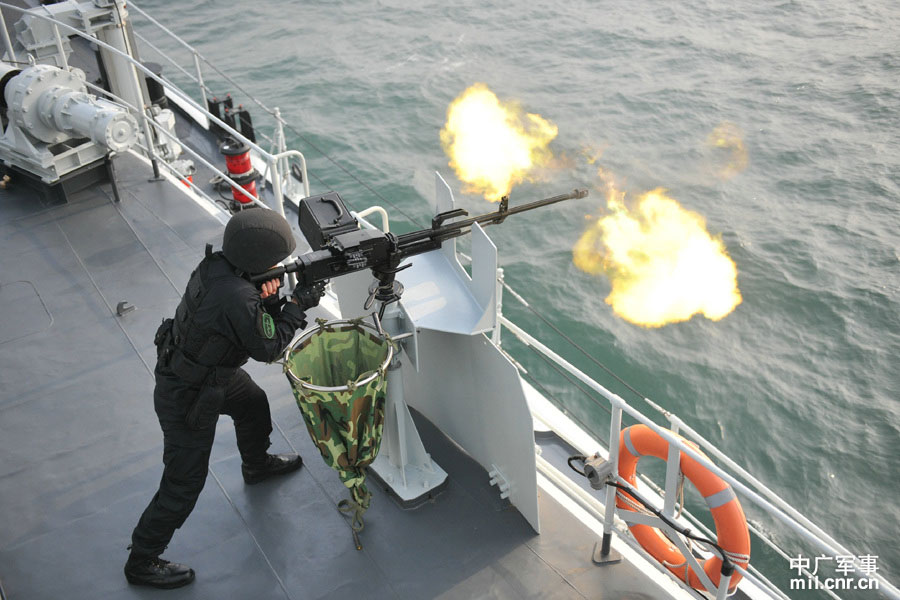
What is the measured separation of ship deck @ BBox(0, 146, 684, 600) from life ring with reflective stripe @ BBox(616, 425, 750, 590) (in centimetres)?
19

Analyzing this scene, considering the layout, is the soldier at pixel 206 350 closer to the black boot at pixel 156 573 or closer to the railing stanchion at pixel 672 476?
the black boot at pixel 156 573

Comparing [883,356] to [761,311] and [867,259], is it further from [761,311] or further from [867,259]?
[867,259]

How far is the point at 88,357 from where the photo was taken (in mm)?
5863

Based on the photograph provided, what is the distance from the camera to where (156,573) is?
4211 millimetres

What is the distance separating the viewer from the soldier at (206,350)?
381 cm

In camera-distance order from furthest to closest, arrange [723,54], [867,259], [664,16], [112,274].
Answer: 1. [664,16]
2. [723,54]
3. [867,259]
4. [112,274]

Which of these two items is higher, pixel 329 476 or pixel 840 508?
pixel 329 476

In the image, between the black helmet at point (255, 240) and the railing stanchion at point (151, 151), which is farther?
the railing stanchion at point (151, 151)

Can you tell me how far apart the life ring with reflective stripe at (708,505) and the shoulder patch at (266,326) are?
1.85 m

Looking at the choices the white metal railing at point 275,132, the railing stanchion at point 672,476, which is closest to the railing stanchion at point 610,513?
the railing stanchion at point 672,476

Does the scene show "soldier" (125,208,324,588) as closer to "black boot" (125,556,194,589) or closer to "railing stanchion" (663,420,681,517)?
"black boot" (125,556,194,589)

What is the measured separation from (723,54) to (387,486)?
1856 cm

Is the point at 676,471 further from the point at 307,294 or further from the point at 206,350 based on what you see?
the point at 206,350

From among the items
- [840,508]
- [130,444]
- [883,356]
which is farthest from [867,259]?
[130,444]
